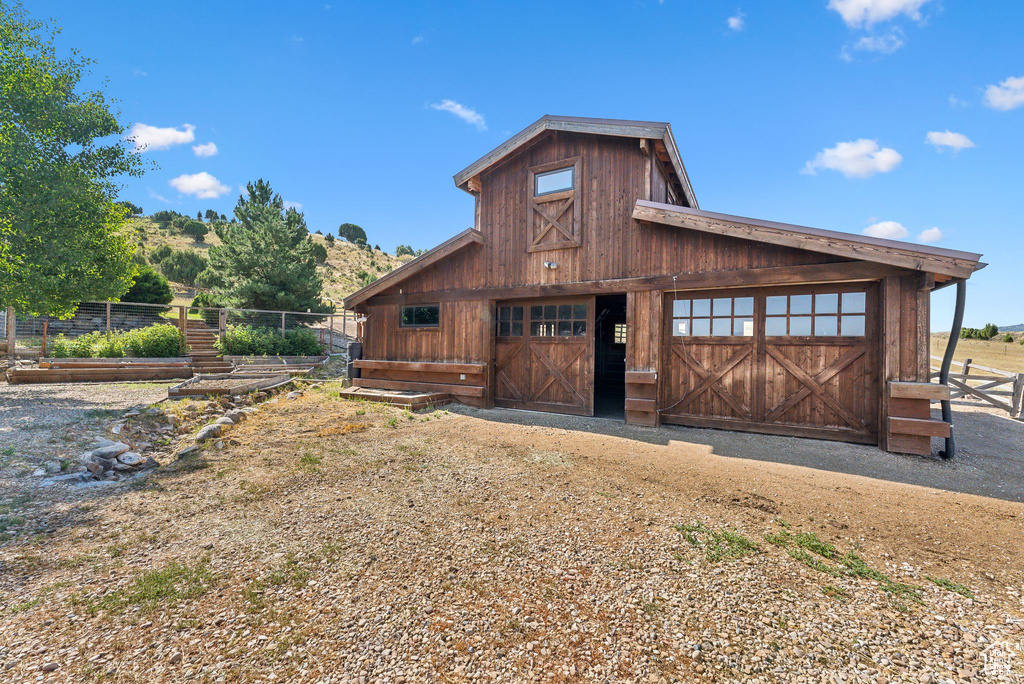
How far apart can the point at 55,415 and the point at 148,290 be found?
845 inches

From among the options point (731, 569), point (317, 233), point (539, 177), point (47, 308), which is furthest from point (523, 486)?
point (317, 233)

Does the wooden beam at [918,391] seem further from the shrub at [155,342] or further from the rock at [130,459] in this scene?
the shrub at [155,342]

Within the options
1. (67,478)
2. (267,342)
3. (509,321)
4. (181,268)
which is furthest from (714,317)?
(181,268)

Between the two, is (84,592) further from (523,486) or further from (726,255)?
(726,255)

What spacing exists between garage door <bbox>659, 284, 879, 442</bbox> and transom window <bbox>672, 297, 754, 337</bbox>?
0.06 ft

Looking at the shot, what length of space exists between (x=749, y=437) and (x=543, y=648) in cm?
624

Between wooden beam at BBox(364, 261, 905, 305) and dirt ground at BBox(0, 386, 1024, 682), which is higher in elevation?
wooden beam at BBox(364, 261, 905, 305)

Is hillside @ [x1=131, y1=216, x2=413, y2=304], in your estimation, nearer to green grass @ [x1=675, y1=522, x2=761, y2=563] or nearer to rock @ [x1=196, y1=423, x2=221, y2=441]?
rock @ [x1=196, y1=423, x2=221, y2=441]

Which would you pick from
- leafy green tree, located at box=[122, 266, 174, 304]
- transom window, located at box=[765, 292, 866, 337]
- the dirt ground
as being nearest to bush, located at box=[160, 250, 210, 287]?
leafy green tree, located at box=[122, 266, 174, 304]

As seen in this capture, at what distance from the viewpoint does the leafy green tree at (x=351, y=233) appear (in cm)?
6425

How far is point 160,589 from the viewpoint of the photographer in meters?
2.60

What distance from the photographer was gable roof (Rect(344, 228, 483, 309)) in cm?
976

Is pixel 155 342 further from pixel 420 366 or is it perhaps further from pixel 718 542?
pixel 718 542

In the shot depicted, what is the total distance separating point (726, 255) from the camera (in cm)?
728
